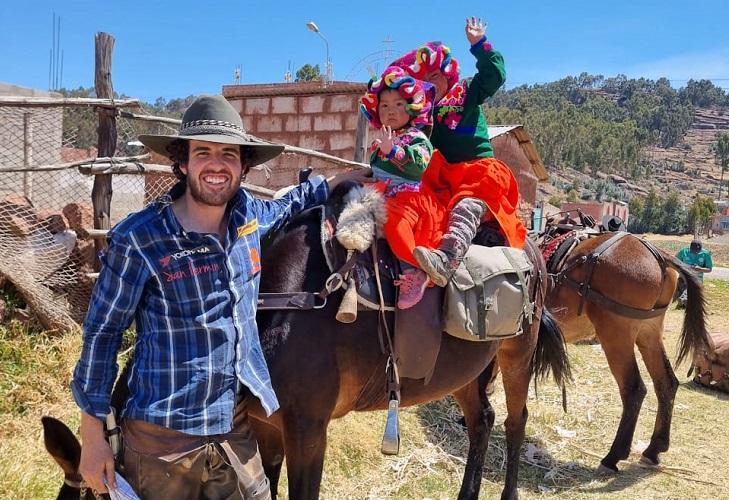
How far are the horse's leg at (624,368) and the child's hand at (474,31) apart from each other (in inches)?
122

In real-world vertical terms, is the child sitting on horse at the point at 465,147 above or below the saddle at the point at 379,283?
above

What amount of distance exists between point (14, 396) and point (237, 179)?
2.94m

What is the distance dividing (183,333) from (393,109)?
1.43 m

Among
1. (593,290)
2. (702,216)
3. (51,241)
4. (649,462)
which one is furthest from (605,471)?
(702,216)

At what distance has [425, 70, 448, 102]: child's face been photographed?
2.97 metres

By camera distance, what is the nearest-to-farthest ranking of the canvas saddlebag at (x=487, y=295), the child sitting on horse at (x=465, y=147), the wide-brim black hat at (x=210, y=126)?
the wide-brim black hat at (x=210, y=126) → the canvas saddlebag at (x=487, y=295) → the child sitting on horse at (x=465, y=147)

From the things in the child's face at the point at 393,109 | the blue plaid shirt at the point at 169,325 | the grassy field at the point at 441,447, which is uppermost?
the child's face at the point at 393,109

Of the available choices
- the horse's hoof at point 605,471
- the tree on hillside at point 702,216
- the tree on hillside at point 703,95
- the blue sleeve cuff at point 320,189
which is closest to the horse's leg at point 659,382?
the horse's hoof at point 605,471

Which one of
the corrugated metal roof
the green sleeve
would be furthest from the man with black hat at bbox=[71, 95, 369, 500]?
the corrugated metal roof

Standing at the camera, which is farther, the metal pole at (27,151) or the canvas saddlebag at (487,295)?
the metal pole at (27,151)

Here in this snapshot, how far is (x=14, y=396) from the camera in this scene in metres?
3.79

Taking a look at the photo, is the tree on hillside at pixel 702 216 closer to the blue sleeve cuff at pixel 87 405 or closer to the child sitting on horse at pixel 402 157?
the child sitting on horse at pixel 402 157

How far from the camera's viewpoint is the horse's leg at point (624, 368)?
4922mm

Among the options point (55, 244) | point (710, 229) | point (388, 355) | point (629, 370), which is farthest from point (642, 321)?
point (710, 229)
